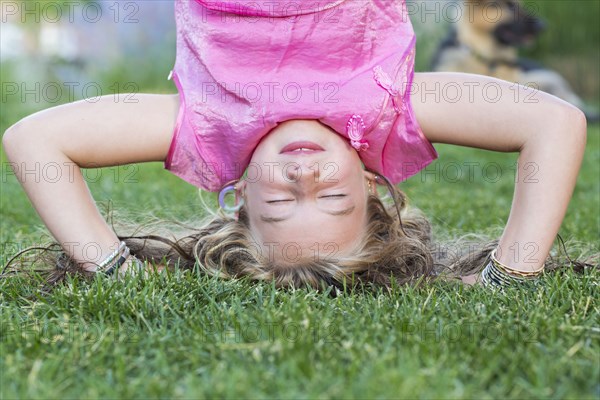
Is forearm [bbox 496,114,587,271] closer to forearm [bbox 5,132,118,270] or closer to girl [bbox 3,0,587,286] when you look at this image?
girl [bbox 3,0,587,286]

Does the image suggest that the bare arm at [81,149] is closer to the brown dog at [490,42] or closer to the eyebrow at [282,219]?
the eyebrow at [282,219]

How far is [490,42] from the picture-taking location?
658 centimetres

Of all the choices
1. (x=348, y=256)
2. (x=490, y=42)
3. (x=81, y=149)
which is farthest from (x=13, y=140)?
(x=490, y=42)

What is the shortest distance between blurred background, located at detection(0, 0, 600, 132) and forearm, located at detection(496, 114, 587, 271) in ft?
18.7

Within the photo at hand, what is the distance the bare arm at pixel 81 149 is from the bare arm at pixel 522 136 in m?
0.70

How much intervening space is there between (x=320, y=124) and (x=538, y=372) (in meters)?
0.97

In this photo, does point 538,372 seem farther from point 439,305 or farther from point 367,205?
point 367,205

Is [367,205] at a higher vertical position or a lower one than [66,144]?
lower

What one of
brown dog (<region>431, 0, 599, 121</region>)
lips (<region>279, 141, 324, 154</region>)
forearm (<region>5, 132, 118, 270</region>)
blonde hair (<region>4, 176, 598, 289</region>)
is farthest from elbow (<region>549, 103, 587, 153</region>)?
brown dog (<region>431, 0, 599, 121</region>)

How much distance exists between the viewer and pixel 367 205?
219 cm

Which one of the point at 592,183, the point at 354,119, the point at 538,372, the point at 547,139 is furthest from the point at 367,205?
the point at 592,183

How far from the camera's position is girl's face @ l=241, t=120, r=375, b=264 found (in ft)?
6.38

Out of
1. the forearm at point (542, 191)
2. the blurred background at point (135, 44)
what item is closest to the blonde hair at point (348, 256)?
the forearm at point (542, 191)

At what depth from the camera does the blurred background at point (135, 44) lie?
7629mm
